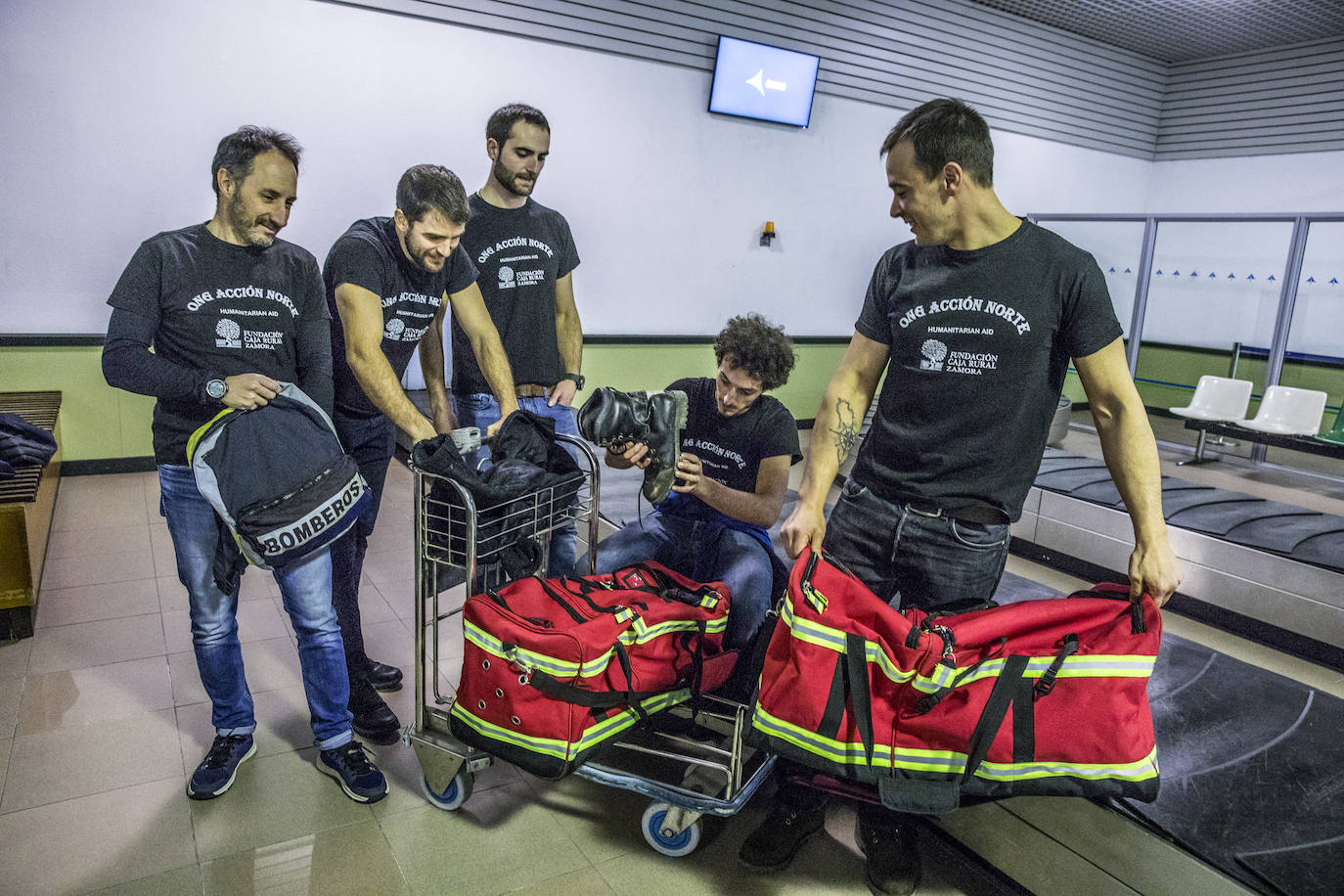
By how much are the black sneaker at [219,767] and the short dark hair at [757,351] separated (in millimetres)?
1674

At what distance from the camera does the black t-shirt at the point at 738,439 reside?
2.43 meters

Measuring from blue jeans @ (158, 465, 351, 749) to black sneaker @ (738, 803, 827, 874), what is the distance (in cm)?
110

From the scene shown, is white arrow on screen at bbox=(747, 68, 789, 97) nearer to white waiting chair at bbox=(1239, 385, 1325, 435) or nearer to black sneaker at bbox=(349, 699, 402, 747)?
white waiting chair at bbox=(1239, 385, 1325, 435)

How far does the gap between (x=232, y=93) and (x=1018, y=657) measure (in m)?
5.33

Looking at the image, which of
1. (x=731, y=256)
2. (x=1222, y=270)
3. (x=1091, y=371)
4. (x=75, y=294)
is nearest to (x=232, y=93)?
(x=75, y=294)

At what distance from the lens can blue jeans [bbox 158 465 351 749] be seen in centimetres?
204

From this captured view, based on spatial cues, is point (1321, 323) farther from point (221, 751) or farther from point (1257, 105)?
point (221, 751)

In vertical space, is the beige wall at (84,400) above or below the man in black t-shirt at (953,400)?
below

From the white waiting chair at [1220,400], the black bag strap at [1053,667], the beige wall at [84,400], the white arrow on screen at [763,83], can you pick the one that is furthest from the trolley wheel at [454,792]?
the white waiting chair at [1220,400]

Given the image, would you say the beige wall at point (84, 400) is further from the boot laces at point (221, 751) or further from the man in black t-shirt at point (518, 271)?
the boot laces at point (221, 751)

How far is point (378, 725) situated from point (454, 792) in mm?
468

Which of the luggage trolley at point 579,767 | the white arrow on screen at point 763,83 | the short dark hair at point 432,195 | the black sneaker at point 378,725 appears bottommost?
the black sneaker at point 378,725

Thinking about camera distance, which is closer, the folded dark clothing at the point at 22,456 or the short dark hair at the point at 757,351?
the short dark hair at the point at 757,351

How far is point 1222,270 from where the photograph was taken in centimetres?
923
